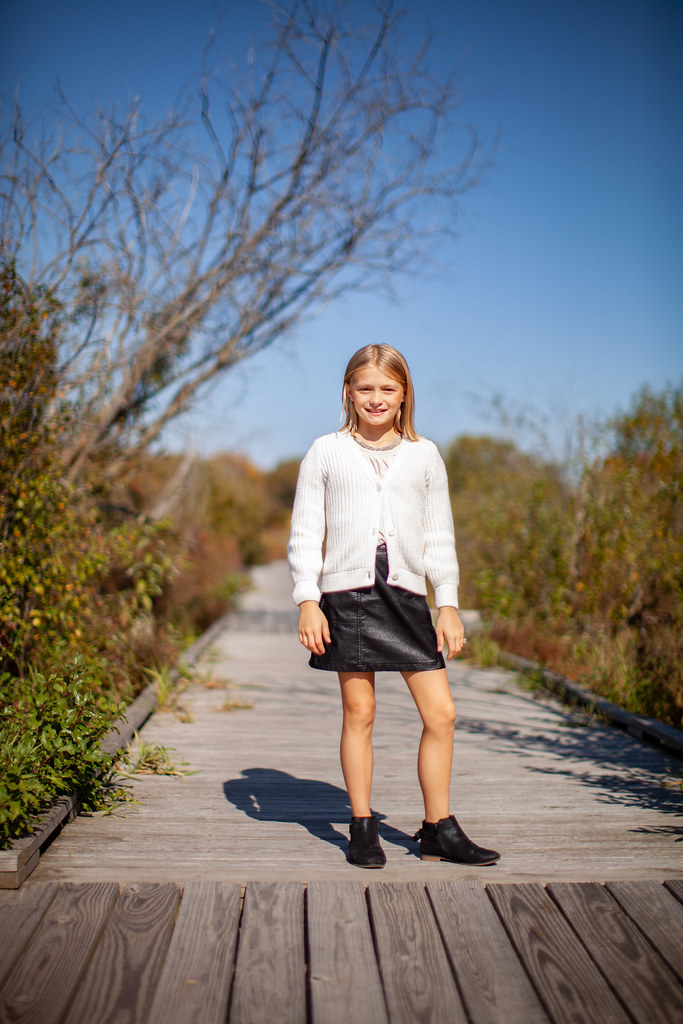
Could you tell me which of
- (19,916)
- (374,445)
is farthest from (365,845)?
(374,445)

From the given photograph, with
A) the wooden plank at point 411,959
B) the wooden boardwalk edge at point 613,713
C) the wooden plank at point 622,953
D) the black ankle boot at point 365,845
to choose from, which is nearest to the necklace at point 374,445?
the black ankle boot at point 365,845

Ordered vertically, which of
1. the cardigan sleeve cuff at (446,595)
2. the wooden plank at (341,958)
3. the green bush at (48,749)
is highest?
the cardigan sleeve cuff at (446,595)

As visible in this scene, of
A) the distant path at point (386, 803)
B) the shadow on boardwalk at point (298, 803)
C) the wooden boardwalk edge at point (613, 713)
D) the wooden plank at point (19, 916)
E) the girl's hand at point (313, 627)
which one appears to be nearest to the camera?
the wooden plank at point (19, 916)

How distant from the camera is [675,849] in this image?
3.18m

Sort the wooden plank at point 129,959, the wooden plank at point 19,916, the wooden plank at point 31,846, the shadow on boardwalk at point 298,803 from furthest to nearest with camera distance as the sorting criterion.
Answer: the shadow on boardwalk at point 298,803 → the wooden plank at point 31,846 → the wooden plank at point 19,916 → the wooden plank at point 129,959

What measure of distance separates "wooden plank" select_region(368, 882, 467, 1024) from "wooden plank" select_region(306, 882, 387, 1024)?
1.3 inches

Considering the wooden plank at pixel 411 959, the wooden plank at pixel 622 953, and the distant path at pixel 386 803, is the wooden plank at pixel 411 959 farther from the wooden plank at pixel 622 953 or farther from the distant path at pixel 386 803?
the wooden plank at pixel 622 953

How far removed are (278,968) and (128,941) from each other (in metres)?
0.44

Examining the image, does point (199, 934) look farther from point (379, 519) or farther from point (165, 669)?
point (165, 669)

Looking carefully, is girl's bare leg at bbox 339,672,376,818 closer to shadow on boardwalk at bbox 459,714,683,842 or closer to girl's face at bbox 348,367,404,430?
girl's face at bbox 348,367,404,430

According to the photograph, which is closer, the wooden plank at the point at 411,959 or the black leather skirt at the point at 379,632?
the wooden plank at the point at 411,959

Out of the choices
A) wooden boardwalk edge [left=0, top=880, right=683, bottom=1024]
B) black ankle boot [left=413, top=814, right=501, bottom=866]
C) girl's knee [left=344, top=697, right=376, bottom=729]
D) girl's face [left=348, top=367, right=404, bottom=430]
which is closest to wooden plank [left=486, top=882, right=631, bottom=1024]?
wooden boardwalk edge [left=0, top=880, right=683, bottom=1024]

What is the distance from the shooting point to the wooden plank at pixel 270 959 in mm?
2027

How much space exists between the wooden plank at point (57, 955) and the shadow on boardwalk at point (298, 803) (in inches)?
39.4
